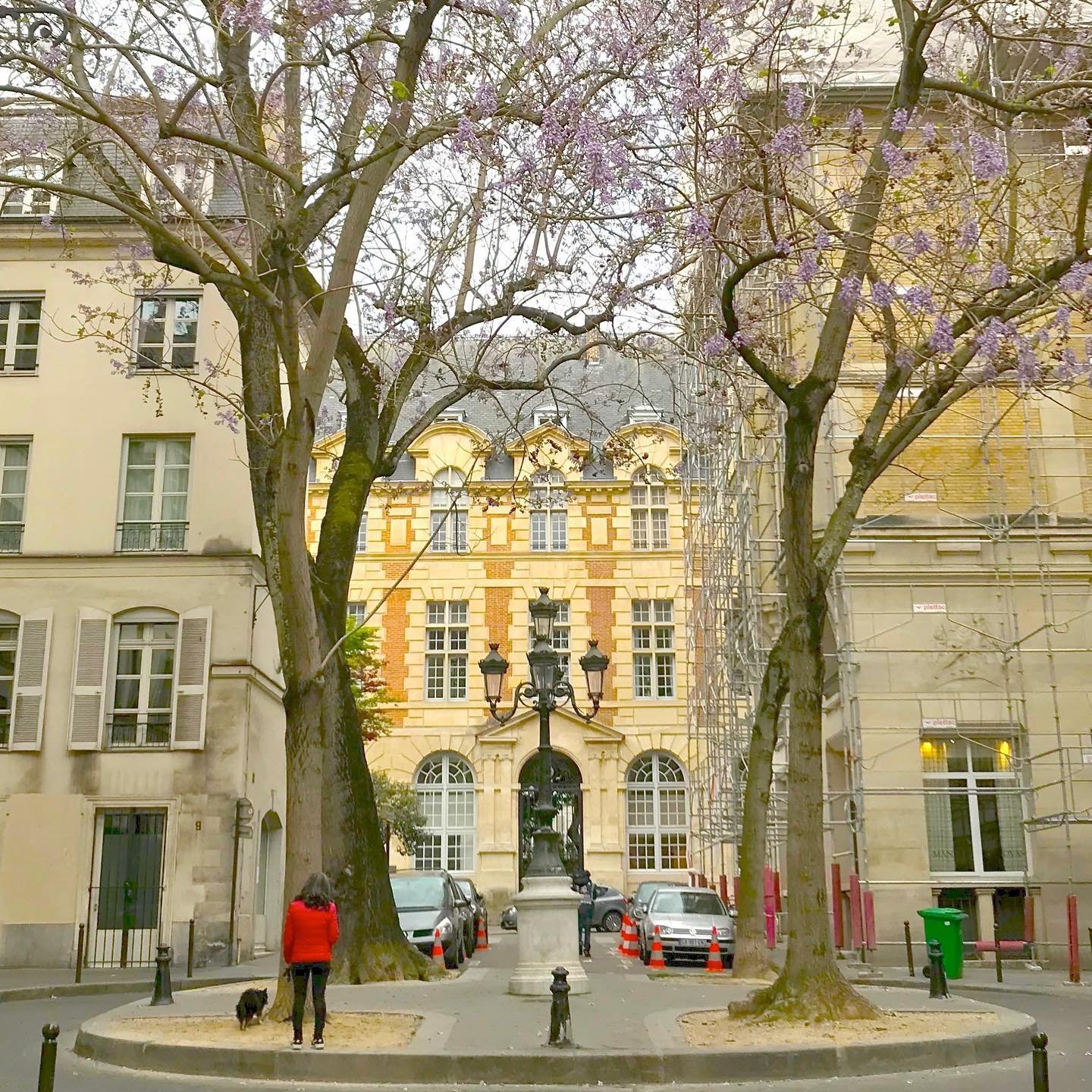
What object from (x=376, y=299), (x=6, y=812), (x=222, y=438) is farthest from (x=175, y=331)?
(x=376, y=299)

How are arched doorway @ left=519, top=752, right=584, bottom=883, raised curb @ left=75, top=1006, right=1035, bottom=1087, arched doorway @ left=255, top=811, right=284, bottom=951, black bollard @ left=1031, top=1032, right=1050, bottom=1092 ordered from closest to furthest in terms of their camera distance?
1. black bollard @ left=1031, top=1032, right=1050, bottom=1092
2. raised curb @ left=75, top=1006, right=1035, bottom=1087
3. arched doorway @ left=255, top=811, right=284, bottom=951
4. arched doorway @ left=519, top=752, right=584, bottom=883

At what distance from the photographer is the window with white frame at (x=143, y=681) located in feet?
77.2

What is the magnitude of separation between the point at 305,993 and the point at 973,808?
14570 millimetres

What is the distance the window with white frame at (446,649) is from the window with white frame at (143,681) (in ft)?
64.5

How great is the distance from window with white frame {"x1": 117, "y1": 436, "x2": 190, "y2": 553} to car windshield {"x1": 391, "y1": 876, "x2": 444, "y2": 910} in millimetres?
7492

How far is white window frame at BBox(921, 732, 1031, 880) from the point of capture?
70.8 feet

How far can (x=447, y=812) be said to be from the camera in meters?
42.2

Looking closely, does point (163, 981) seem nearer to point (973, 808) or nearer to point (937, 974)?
point (937, 974)

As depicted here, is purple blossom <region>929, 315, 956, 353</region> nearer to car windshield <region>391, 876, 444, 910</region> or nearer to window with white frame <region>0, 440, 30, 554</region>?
car windshield <region>391, 876, 444, 910</region>

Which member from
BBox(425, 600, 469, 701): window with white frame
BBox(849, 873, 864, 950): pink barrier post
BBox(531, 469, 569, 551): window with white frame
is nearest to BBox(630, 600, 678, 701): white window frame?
BBox(531, 469, 569, 551): window with white frame

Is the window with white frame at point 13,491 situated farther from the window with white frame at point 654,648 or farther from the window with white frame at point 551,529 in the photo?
the window with white frame at point 654,648

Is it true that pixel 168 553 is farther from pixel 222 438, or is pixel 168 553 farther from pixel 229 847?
pixel 229 847

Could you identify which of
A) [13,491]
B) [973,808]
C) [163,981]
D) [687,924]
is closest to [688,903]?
[687,924]

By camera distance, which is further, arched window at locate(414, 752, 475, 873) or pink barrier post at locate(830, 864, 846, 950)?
arched window at locate(414, 752, 475, 873)
